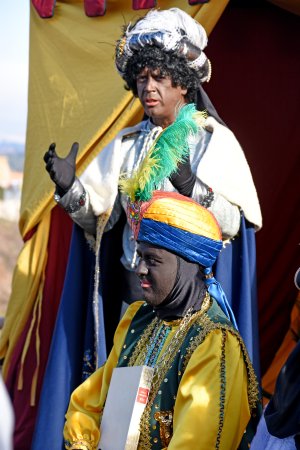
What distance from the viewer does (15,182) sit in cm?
1917

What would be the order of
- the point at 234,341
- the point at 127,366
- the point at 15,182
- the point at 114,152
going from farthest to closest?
the point at 15,182 < the point at 114,152 < the point at 127,366 < the point at 234,341

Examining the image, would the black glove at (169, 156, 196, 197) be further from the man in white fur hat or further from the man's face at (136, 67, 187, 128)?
the man's face at (136, 67, 187, 128)

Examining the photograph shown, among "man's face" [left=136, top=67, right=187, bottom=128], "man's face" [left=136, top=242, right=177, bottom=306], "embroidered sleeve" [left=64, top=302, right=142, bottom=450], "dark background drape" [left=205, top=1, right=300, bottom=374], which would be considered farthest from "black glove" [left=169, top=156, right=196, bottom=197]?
"dark background drape" [left=205, top=1, right=300, bottom=374]

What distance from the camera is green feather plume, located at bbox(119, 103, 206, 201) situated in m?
3.79

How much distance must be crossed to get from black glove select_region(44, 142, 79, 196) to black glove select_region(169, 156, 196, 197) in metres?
0.46

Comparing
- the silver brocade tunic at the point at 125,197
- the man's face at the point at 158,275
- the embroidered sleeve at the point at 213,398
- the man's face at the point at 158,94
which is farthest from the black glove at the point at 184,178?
the embroidered sleeve at the point at 213,398

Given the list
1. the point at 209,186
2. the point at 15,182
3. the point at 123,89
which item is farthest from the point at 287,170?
the point at 15,182

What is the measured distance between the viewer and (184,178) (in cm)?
429

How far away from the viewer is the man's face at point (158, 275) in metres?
3.51

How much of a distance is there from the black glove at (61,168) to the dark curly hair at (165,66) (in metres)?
0.44

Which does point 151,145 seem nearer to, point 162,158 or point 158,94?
point 158,94

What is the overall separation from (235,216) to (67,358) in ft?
3.10

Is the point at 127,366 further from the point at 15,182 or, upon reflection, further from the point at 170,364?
the point at 15,182

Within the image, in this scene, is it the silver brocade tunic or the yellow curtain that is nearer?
the silver brocade tunic
